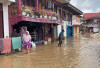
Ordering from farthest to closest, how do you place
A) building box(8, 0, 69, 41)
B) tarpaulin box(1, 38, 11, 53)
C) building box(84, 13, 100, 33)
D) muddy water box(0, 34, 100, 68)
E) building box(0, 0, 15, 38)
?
building box(84, 13, 100, 33) → building box(8, 0, 69, 41) → building box(0, 0, 15, 38) → tarpaulin box(1, 38, 11, 53) → muddy water box(0, 34, 100, 68)

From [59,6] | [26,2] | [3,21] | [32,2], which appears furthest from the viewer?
[59,6]

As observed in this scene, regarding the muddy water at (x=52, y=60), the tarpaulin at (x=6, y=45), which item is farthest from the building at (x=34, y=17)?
the muddy water at (x=52, y=60)

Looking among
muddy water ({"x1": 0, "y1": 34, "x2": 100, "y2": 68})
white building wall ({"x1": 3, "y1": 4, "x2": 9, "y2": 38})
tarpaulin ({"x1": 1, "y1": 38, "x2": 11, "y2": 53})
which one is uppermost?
white building wall ({"x1": 3, "y1": 4, "x2": 9, "y2": 38})

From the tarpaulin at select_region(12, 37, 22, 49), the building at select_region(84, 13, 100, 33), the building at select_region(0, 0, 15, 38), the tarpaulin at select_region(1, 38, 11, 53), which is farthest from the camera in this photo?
the building at select_region(84, 13, 100, 33)

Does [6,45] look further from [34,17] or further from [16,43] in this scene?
[34,17]

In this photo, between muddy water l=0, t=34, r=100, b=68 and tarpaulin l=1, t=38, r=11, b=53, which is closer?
muddy water l=0, t=34, r=100, b=68

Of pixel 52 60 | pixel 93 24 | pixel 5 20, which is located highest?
pixel 93 24

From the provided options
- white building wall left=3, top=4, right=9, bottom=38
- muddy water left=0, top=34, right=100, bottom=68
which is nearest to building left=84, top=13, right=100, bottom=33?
muddy water left=0, top=34, right=100, bottom=68

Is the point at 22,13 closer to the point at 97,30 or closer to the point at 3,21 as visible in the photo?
the point at 3,21

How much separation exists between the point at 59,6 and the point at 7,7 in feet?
41.5

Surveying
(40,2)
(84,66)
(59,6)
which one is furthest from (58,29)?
(84,66)

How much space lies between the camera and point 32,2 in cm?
1730

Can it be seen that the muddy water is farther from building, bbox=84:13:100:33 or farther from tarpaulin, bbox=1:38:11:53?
building, bbox=84:13:100:33

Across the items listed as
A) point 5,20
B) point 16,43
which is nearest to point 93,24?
point 5,20
